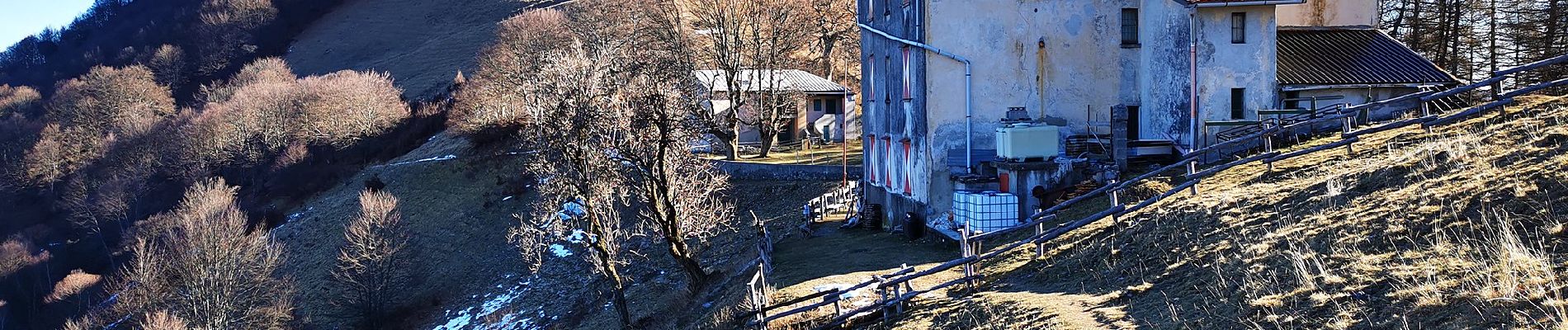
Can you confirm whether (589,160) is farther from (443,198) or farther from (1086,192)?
(443,198)

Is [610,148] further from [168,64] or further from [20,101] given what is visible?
[168,64]

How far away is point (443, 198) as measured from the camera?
186 ft

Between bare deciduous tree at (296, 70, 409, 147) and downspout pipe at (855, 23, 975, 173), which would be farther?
bare deciduous tree at (296, 70, 409, 147)

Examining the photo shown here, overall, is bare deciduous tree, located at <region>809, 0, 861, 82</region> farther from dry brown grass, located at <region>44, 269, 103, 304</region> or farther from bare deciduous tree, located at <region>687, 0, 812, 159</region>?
dry brown grass, located at <region>44, 269, 103, 304</region>

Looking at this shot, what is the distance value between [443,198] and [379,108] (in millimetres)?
23720

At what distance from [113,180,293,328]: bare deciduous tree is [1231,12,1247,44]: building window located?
33459 mm

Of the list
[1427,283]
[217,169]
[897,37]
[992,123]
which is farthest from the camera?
[217,169]

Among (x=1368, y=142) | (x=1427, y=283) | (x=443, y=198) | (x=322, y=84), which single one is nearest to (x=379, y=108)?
(x=322, y=84)

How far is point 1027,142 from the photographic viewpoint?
2323 cm

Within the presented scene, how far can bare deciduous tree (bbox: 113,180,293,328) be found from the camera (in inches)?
1768

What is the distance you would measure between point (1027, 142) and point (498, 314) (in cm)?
2058

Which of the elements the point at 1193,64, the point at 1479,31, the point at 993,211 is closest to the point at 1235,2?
the point at 1193,64

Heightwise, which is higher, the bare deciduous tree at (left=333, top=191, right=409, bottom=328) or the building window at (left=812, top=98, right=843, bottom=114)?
the building window at (left=812, top=98, right=843, bottom=114)

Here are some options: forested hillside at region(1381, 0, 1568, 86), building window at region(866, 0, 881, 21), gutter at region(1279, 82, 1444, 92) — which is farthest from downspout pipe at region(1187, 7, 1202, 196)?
forested hillside at region(1381, 0, 1568, 86)
